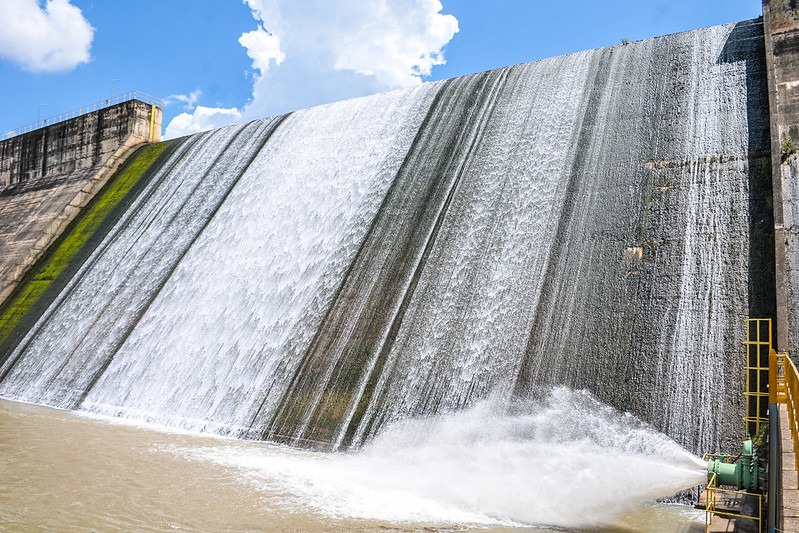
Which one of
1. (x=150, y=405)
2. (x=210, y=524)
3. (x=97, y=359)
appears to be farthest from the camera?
(x=97, y=359)

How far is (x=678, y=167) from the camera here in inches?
331

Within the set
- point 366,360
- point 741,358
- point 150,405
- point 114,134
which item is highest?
point 114,134

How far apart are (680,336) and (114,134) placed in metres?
18.0

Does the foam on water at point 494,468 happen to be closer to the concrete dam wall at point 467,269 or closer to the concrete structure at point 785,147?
the concrete dam wall at point 467,269

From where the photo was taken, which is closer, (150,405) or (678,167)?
(678,167)

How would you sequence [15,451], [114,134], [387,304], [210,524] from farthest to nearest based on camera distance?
1. [114,134]
2. [387,304]
3. [15,451]
4. [210,524]

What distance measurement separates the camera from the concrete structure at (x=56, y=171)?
17.9m

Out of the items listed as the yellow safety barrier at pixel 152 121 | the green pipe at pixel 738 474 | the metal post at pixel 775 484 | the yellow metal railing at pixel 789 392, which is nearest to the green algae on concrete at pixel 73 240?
the yellow safety barrier at pixel 152 121

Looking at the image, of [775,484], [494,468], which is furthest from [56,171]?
[775,484]

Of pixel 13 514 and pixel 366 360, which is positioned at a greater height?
pixel 366 360

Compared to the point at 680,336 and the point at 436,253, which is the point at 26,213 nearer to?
the point at 436,253

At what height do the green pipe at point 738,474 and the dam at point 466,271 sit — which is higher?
the dam at point 466,271

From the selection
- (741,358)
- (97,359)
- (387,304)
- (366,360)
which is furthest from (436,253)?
(97,359)

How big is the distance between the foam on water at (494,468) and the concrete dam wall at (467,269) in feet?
0.93
